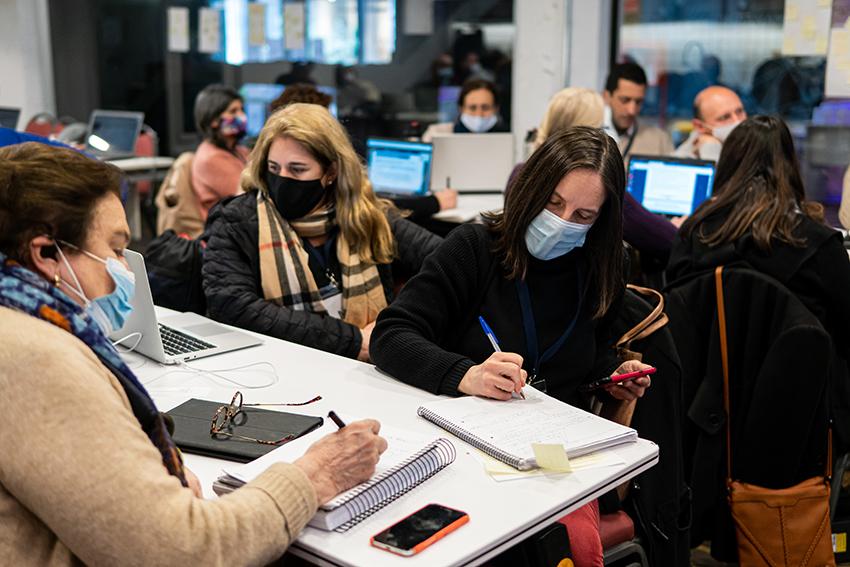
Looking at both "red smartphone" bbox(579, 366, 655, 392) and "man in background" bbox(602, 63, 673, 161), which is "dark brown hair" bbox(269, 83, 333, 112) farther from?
"red smartphone" bbox(579, 366, 655, 392)

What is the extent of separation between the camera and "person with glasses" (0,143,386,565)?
1158 millimetres

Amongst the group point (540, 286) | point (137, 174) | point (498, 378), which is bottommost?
point (137, 174)

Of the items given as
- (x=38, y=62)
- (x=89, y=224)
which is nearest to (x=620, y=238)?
(x=89, y=224)

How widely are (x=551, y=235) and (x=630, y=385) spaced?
14.5 inches

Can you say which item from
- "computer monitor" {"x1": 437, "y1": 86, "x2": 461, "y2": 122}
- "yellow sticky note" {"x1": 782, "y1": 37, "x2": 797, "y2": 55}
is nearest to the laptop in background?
"computer monitor" {"x1": 437, "y1": 86, "x2": 461, "y2": 122}

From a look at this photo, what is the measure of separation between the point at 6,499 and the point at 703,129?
395 cm

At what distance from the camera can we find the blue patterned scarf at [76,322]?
123cm

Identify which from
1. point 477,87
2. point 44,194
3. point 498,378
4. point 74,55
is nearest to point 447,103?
point 477,87

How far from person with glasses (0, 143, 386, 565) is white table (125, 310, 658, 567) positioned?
0.11 meters

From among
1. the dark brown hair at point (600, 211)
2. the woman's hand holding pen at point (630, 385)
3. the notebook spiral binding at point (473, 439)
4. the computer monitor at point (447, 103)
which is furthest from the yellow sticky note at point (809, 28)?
the notebook spiral binding at point (473, 439)

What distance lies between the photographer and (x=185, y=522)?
121 centimetres

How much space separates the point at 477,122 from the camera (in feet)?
18.1

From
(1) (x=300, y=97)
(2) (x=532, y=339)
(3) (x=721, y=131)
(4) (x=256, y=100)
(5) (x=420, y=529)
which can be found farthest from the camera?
(4) (x=256, y=100)

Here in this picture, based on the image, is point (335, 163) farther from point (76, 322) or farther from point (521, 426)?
point (76, 322)
